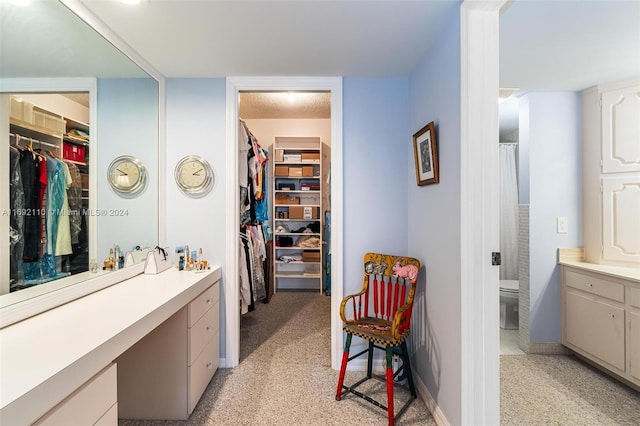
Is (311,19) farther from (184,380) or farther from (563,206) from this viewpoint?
(563,206)

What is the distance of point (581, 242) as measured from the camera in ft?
7.85

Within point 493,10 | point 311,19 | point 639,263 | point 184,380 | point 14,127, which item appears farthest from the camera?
point 639,263

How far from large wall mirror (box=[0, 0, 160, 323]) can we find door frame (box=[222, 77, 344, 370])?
0.59 metres

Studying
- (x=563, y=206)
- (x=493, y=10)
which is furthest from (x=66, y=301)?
(x=563, y=206)

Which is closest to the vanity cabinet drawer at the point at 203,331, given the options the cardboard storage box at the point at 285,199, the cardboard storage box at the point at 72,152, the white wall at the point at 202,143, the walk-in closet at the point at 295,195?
the white wall at the point at 202,143

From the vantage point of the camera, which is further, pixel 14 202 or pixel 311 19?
pixel 311 19

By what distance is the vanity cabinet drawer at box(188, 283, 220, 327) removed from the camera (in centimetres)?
171

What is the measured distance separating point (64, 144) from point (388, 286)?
2.09 m

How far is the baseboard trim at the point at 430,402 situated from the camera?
158 centimetres

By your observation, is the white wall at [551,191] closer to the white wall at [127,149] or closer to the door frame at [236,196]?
the door frame at [236,196]

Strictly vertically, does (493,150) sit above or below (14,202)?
above

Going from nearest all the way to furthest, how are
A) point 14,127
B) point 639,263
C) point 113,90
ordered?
point 14,127 → point 113,90 → point 639,263

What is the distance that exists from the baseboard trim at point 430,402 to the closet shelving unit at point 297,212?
2.17 meters

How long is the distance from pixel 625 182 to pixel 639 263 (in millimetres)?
613
